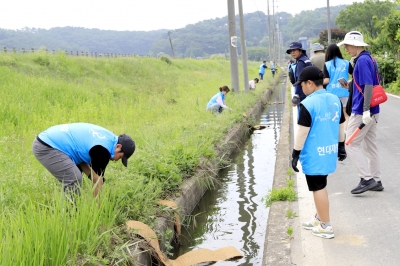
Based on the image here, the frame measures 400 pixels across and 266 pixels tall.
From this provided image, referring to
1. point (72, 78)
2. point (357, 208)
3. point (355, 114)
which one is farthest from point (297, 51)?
point (72, 78)

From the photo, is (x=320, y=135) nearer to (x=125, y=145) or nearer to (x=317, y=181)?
(x=317, y=181)

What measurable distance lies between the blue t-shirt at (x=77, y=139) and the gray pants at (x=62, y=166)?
0.07 m

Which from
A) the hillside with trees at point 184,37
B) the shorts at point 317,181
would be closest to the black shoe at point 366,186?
the shorts at point 317,181

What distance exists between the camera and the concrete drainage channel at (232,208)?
5.71m

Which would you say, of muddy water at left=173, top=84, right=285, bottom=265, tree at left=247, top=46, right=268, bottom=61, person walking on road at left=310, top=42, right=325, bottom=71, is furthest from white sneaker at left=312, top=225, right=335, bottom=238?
tree at left=247, top=46, right=268, bottom=61

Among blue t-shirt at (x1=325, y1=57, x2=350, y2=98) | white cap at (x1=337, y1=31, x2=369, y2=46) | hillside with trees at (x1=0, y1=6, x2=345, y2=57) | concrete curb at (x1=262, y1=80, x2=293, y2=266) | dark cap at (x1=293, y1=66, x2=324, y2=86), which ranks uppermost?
hillside with trees at (x1=0, y1=6, x2=345, y2=57)

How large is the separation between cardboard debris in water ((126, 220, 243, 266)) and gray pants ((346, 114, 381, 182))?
205 cm

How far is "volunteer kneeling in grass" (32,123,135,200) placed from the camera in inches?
192

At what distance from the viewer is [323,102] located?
487cm

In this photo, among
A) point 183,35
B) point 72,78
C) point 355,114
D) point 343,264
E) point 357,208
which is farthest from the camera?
point 183,35

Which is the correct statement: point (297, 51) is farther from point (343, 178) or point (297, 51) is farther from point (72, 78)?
point (72, 78)

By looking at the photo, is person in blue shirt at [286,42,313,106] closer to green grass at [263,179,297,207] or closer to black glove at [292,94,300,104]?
black glove at [292,94,300,104]

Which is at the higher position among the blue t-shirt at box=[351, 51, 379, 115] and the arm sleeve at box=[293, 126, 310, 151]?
the blue t-shirt at box=[351, 51, 379, 115]

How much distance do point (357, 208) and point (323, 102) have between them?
163 centimetres
